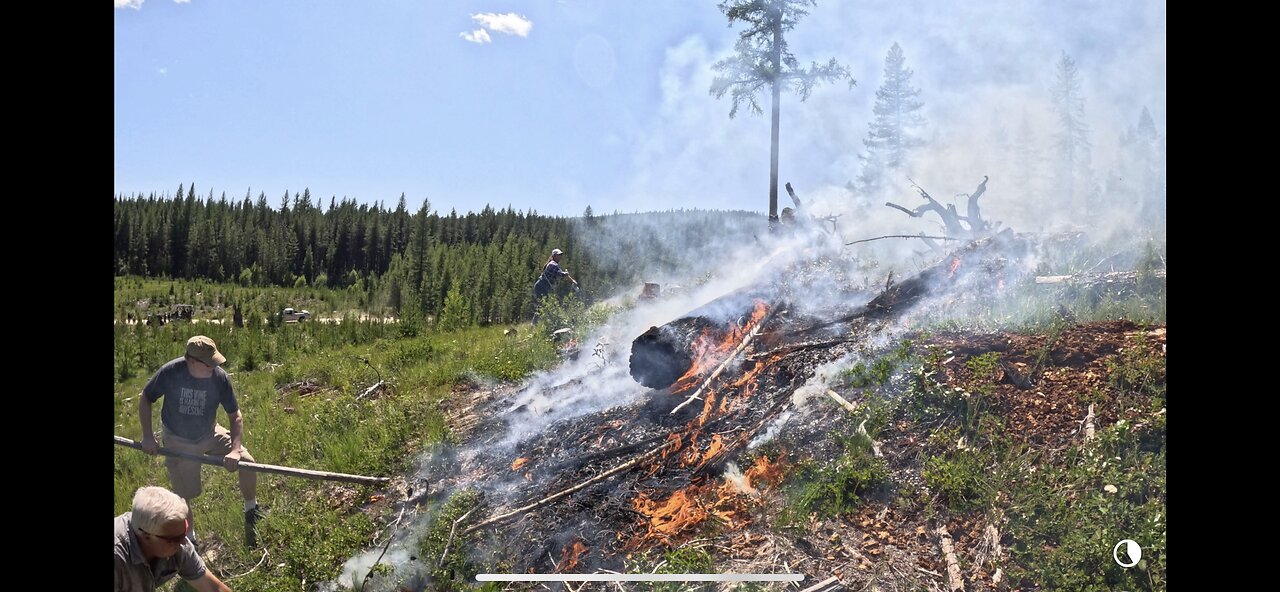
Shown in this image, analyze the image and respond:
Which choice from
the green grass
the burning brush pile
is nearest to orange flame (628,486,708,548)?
the burning brush pile

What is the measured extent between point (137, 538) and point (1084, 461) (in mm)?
5983

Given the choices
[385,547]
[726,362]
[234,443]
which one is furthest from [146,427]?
[726,362]

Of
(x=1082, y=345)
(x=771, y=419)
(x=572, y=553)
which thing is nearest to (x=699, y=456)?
(x=771, y=419)

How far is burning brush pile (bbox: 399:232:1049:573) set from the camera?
4887mm

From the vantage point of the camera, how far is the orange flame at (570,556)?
464 centimetres

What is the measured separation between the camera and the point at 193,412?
516 centimetres

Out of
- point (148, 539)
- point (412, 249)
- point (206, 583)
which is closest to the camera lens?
point (148, 539)

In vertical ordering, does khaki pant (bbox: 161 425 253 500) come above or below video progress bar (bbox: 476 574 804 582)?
above

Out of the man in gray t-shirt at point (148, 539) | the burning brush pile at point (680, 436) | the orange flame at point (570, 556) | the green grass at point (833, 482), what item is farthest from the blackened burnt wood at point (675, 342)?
the man in gray t-shirt at point (148, 539)

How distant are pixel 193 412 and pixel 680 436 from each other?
4.24 metres

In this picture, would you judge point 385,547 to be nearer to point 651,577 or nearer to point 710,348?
point 651,577

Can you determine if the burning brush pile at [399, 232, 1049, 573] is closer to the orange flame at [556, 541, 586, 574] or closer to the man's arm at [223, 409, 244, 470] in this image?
the orange flame at [556, 541, 586, 574]

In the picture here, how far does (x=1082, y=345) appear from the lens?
18.1 feet

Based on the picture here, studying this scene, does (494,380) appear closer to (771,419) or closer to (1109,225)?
(771,419)
